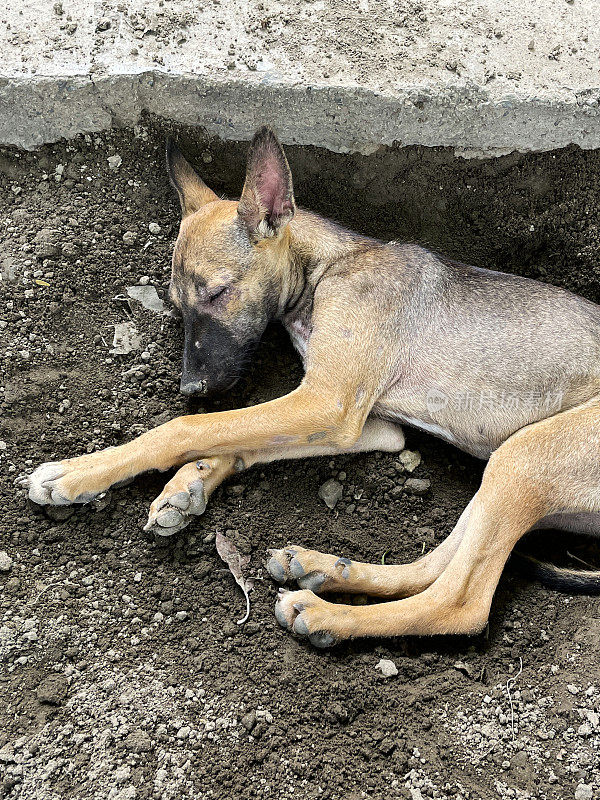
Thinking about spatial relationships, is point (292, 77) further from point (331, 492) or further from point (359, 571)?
point (359, 571)

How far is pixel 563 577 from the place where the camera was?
374 cm

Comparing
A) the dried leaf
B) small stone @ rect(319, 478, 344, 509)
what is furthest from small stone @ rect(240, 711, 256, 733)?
small stone @ rect(319, 478, 344, 509)

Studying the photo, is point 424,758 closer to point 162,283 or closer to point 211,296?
point 211,296

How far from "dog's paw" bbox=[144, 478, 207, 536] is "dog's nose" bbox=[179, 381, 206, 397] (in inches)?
21.5

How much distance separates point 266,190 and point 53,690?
269 centimetres

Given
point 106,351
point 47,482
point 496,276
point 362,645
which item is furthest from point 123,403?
point 496,276

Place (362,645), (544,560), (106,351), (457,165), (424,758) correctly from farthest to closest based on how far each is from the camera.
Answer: (457,165) → (106,351) → (544,560) → (362,645) → (424,758)

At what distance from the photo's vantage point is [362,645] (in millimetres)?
3504

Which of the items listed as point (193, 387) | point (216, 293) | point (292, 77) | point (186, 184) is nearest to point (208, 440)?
point (193, 387)

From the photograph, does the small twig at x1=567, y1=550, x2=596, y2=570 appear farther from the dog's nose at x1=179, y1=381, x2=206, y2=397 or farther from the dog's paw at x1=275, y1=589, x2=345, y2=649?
the dog's nose at x1=179, y1=381, x2=206, y2=397

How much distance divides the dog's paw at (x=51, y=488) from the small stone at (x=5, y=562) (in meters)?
0.29

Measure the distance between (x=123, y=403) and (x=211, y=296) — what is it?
810mm

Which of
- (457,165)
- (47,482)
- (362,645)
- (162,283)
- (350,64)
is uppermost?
(350,64)

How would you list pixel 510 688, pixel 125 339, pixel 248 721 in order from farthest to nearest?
pixel 125 339 → pixel 510 688 → pixel 248 721
